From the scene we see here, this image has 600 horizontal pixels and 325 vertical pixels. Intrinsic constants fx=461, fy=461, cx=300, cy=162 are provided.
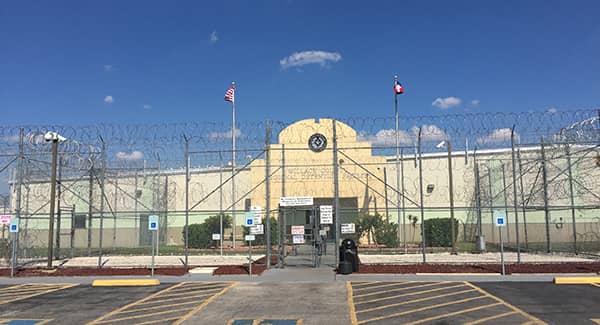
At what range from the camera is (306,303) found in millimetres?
10695

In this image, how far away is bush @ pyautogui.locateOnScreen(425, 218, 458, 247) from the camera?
2819 cm

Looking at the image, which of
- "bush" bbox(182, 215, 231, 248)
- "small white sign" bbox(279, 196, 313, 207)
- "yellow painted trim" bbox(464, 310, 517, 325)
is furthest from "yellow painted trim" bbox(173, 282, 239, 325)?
"bush" bbox(182, 215, 231, 248)

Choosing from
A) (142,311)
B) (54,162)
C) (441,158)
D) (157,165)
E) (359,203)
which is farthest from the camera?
(441,158)

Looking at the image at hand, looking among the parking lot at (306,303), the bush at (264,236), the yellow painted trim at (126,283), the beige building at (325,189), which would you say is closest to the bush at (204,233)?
the beige building at (325,189)

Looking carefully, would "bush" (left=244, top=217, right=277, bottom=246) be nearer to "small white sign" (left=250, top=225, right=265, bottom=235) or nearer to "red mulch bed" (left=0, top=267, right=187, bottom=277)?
"red mulch bed" (left=0, top=267, right=187, bottom=277)

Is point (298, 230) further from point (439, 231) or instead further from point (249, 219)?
point (439, 231)

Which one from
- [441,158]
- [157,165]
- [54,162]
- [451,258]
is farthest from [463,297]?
[441,158]

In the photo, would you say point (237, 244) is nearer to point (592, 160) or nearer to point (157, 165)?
point (157, 165)

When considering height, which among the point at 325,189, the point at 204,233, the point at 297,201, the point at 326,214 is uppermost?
the point at 325,189

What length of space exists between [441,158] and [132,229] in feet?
71.2

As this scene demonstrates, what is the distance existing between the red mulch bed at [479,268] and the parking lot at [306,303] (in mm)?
2371

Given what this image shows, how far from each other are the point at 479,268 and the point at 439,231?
12029 millimetres

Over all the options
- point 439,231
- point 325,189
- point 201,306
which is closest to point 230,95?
point 325,189

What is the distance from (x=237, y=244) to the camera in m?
30.3
